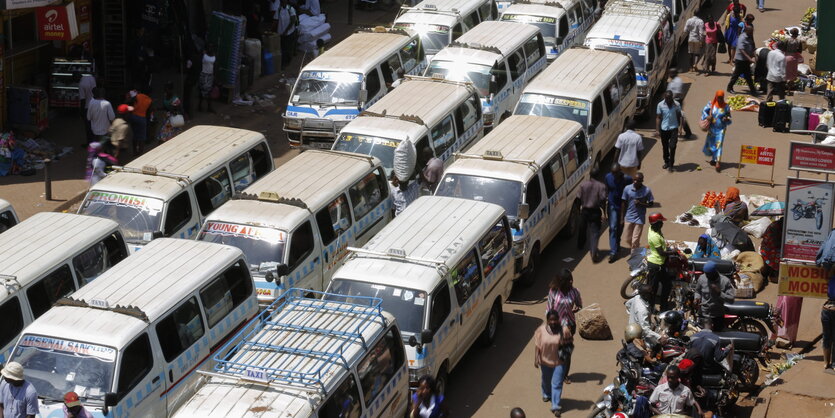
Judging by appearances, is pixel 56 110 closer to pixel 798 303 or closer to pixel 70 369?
pixel 70 369

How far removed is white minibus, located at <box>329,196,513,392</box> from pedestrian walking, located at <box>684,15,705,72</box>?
13342mm

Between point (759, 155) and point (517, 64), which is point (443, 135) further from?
point (759, 155)

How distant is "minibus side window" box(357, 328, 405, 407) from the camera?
12281 millimetres

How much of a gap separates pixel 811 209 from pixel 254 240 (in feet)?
23.9

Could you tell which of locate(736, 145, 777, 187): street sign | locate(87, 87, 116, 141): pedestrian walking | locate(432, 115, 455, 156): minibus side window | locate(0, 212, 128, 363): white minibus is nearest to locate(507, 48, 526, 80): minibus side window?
locate(432, 115, 455, 156): minibus side window

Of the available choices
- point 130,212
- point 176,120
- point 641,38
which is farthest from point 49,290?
point 641,38

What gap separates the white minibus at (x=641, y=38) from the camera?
24719mm

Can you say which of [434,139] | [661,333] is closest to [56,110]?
[434,139]

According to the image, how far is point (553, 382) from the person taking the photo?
1420 cm

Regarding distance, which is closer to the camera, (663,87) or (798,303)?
(798,303)

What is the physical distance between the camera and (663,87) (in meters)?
27.2

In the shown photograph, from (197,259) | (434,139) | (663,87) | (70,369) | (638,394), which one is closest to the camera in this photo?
(70,369)

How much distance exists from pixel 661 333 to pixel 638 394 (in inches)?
68.4

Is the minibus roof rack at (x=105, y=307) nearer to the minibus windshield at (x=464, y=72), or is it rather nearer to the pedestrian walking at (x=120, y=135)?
the pedestrian walking at (x=120, y=135)
